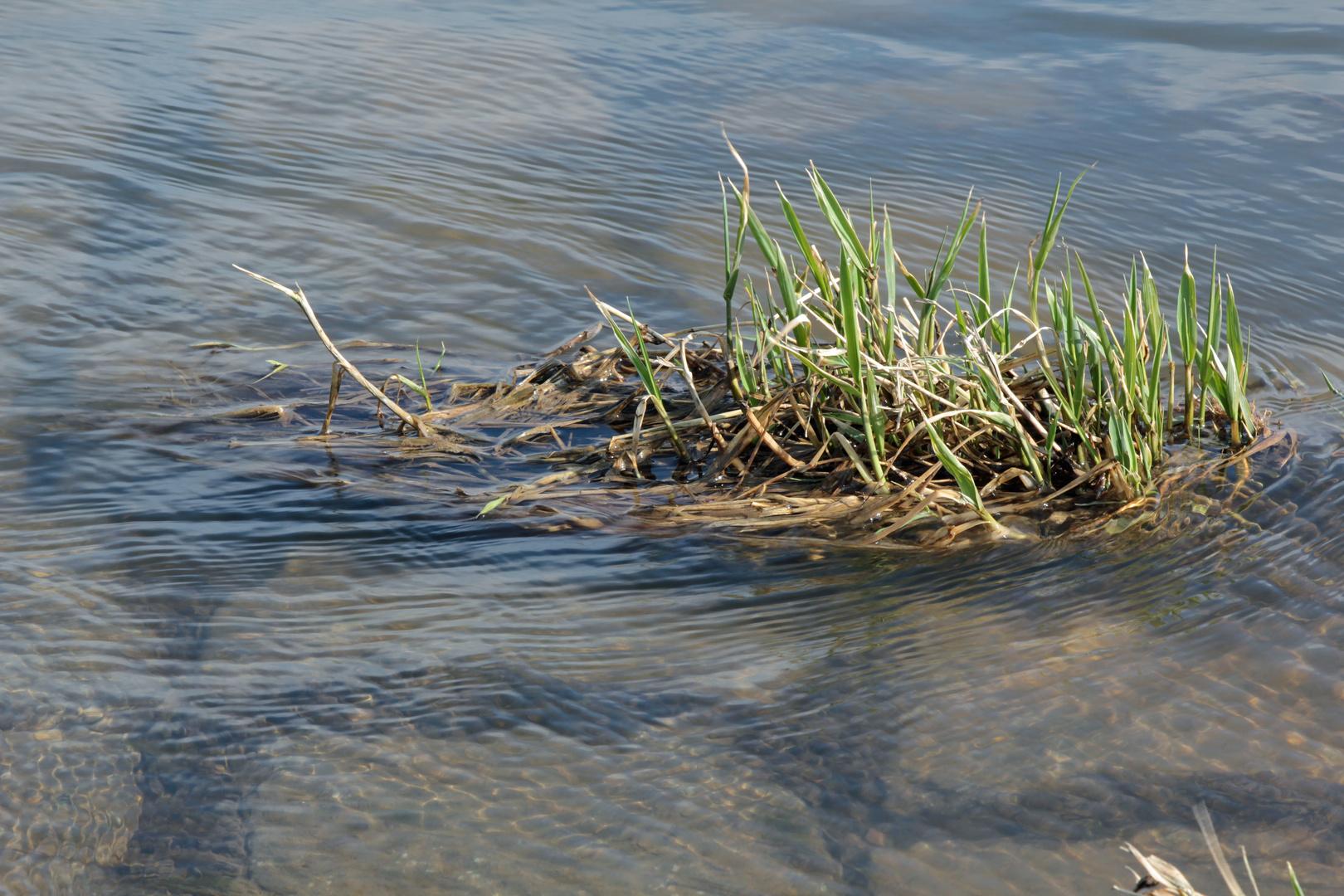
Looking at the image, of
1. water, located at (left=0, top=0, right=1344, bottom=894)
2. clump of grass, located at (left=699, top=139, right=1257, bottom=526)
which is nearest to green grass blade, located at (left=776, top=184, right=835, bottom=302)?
clump of grass, located at (left=699, top=139, right=1257, bottom=526)

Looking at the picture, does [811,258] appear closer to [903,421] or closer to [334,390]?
[903,421]

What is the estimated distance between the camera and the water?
2.05 metres

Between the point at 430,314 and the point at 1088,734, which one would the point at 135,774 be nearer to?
the point at 1088,734

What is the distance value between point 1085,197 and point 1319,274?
1.27 meters

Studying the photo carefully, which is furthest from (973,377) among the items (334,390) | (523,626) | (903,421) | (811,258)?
(334,390)

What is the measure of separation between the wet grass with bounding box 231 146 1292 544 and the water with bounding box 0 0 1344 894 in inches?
6.9

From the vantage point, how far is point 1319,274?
4891 mm

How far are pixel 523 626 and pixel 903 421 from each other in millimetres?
1211

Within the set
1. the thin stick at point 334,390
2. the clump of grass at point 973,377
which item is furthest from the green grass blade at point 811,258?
the thin stick at point 334,390

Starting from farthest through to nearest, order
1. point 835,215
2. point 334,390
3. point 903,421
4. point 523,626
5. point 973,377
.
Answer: point 334,390
point 973,377
point 903,421
point 835,215
point 523,626

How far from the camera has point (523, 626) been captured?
2.65m

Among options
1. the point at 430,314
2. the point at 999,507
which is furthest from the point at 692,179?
the point at 999,507

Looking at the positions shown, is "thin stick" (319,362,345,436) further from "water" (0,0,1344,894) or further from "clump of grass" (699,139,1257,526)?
"clump of grass" (699,139,1257,526)

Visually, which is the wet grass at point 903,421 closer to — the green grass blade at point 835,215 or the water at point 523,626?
the green grass blade at point 835,215
